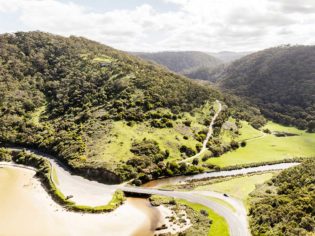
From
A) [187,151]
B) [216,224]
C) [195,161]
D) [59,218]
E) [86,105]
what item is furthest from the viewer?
[86,105]

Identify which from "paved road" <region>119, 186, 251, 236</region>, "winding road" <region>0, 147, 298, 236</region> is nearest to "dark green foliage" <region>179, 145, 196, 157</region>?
"winding road" <region>0, 147, 298, 236</region>

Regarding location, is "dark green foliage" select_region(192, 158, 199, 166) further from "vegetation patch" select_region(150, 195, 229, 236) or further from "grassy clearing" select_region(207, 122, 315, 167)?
"vegetation patch" select_region(150, 195, 229, 236)

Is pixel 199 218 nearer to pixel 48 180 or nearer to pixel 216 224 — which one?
pixel 216 224

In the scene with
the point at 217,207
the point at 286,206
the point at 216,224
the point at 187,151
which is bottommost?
the point at 216,224

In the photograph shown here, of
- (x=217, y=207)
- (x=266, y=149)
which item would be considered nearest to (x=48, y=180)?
(x=217, y=207)

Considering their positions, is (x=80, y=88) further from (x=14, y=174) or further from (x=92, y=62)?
(x=14, y=174)
